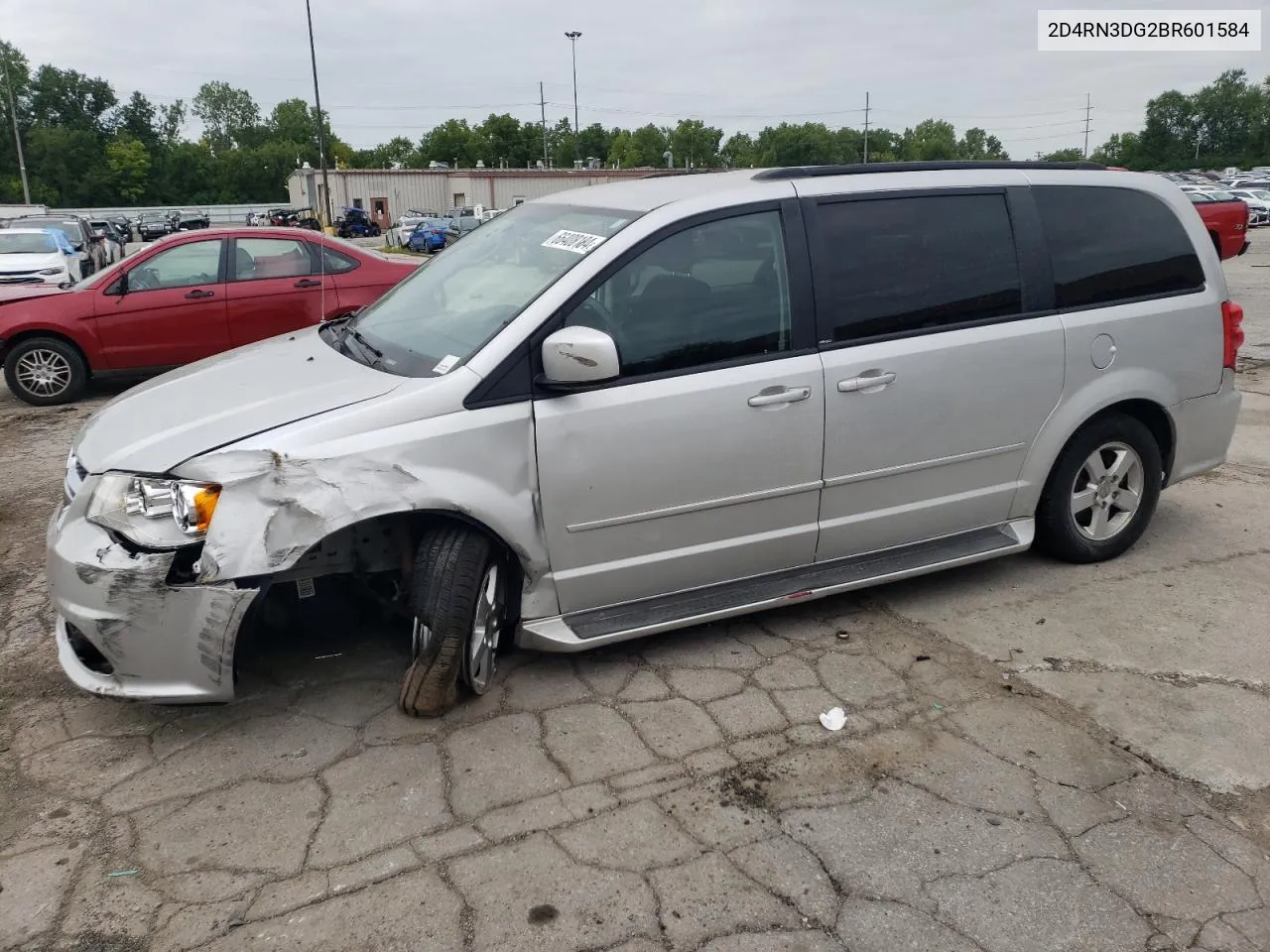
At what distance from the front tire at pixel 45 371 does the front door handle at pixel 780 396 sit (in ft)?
25.6

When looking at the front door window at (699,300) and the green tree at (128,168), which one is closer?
the front door window at (699,300)

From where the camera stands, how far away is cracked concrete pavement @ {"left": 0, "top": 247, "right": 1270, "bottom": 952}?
2.50 meters

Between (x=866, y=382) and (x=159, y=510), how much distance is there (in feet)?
8.24

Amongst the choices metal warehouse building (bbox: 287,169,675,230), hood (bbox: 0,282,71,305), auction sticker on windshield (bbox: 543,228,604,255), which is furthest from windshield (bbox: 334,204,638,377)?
metal warehouse building (bbox: 287,169,675,230)

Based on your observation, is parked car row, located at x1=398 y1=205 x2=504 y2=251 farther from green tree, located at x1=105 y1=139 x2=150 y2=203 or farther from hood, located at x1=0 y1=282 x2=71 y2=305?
green tree, located at x1=105 y1=139 x2=150 y2=203

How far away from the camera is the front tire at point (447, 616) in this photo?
3.28m

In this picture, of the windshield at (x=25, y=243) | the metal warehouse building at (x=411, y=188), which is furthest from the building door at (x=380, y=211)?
the windshield at (x=25, y=243)

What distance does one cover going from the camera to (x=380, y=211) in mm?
72000

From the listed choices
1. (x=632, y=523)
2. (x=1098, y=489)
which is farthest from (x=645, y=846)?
(x=1098, y=489)

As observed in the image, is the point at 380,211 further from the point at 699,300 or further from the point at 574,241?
the point at 699,300

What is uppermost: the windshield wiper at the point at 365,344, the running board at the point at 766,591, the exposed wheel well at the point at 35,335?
the windshield wiper at the point at 365,344

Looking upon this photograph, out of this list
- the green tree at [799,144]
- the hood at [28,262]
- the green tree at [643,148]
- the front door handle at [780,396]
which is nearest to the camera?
the front door handle at [780,396]

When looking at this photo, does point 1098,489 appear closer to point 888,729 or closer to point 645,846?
point 888,729

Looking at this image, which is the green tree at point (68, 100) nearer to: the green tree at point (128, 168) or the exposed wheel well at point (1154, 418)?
the green tree at point (128, 168)
